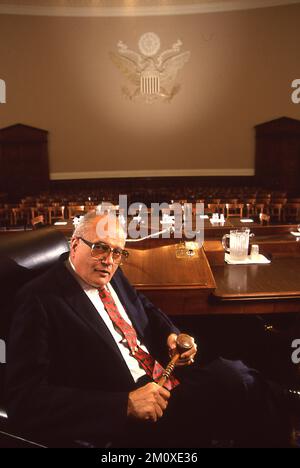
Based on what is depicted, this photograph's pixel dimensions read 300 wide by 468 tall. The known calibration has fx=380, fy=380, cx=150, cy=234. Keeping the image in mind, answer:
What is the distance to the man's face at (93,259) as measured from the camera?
5.57ft

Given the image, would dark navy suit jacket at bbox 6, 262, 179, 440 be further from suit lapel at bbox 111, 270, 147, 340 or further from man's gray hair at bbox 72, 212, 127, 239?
suit lapel at bbox 111, 270, 147, 340

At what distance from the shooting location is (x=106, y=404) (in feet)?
4.66

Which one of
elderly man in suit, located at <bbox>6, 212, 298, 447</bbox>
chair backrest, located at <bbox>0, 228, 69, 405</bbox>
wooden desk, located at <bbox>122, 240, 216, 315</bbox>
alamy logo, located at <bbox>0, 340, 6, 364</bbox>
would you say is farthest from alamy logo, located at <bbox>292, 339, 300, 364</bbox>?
alamy logo, located at <bbox>0, 340, 6, 364</bbox>

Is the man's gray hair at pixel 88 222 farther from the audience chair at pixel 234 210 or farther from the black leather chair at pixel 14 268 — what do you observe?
the audience chair at pixel 234 210

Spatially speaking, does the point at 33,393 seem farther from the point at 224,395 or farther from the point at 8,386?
the point at 224,395

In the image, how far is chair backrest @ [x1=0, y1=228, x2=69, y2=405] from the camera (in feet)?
4.95

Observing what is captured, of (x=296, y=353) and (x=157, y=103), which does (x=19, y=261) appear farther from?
(x=157, y=103)

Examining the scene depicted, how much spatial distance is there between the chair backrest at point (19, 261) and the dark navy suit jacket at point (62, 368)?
2.2 inches

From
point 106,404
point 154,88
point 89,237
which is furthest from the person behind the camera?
point 154,88

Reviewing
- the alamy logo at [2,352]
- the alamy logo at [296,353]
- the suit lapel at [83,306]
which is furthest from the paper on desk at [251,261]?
the alamy logo at [2,352]

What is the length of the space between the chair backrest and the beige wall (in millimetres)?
11833

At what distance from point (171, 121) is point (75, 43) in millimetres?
4064

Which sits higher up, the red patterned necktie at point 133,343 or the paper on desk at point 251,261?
the paper on desk at point 251,261
